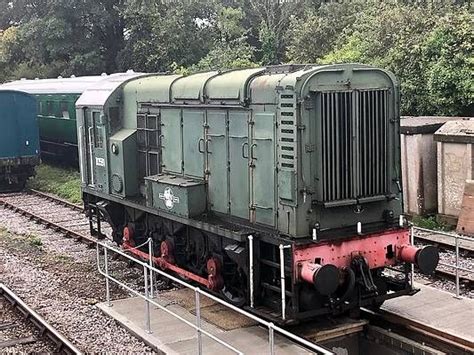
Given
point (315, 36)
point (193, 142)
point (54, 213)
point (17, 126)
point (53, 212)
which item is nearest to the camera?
point (193, 142)

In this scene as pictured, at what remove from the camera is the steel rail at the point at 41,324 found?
8867mm

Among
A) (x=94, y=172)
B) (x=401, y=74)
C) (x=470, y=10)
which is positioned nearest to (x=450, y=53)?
(x=401, y=74)

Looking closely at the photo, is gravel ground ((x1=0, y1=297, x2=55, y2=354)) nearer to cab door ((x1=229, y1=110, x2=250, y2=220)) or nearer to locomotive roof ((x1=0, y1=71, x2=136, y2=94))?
cab door ((x1=229, y1=110, x2=250, y2=220))

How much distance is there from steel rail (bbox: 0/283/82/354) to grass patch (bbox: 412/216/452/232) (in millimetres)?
8824

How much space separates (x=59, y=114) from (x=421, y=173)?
557 inches

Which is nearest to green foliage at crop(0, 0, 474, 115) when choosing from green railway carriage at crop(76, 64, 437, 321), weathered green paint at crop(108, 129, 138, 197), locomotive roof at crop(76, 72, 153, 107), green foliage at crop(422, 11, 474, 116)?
green foliage at crop(422, 11, 474, 116)

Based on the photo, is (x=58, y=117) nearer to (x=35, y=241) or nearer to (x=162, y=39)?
(x=35, y=241)

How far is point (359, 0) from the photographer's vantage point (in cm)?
3609

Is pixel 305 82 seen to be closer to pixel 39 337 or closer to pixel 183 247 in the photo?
pixel 183 247

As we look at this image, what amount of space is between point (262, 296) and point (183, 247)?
249cm

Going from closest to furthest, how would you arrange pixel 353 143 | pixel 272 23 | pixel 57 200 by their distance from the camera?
pixel 353 143 → pixel 57 200 → pixel 272 23

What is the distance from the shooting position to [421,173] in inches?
627

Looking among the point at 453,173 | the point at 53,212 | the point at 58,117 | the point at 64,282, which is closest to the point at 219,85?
the point at 64,282

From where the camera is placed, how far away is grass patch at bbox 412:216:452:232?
15.1 metres
